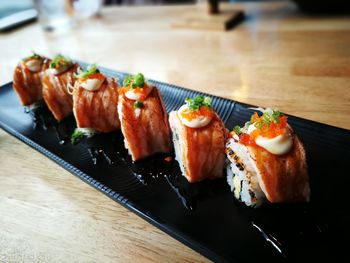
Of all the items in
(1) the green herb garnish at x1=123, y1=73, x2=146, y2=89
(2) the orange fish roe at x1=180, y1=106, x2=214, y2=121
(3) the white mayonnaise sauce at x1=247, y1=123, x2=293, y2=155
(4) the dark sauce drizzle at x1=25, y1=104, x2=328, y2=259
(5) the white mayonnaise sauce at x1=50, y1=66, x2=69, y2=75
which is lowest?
(4) the dark sauce drizzle at x1=25, y1=104, x2=328, y2=259

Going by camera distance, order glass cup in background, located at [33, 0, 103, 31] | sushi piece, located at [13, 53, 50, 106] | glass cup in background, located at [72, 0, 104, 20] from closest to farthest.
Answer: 1. sushi piece, located at [13, 53, 50, 106]
2. glass cup in background, located at [33, 0, 103, 31]
3. glass cup in background, located at [72, 0, 104, 20]

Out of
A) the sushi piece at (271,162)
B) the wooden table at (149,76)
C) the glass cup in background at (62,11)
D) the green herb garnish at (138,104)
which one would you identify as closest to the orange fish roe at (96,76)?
the green herb garnish at (138,104)

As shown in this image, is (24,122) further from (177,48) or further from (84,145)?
(177,48)

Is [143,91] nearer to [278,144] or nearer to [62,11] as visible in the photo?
[278,144]

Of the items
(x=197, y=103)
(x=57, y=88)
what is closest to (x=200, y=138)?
(x=197, y=103)

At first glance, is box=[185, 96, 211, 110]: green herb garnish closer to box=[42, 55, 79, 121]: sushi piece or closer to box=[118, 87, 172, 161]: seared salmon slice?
box=[118, 87, 172, 161]: seared salmon slice

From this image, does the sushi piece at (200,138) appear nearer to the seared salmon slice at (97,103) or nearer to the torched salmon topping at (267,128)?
the torched salmon topping at (267,128)

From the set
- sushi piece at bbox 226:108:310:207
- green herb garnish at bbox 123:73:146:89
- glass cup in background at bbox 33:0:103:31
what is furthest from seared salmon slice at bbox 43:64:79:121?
glass cup in background at bbox 33:0:103:31

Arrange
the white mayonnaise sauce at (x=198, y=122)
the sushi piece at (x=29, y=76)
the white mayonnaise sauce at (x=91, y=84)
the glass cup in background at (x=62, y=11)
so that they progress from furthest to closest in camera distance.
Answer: the glass cup in background at (x=62, y=11) → the sushi piece at (x=29, y=76) → the white mayonnaise sauce at (x=91, y=84) → the white mayonnaise sauce at (x=198, y=122)
